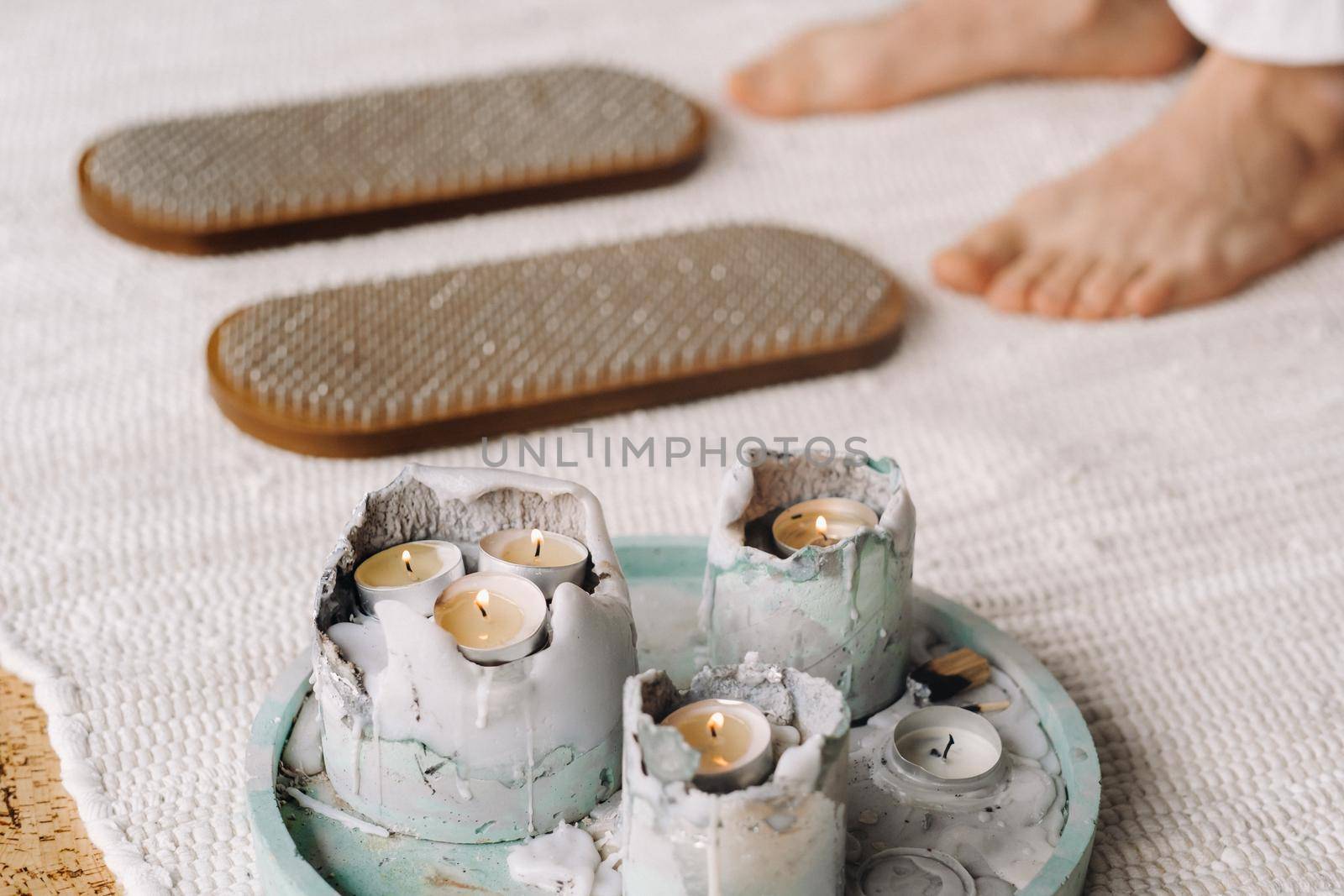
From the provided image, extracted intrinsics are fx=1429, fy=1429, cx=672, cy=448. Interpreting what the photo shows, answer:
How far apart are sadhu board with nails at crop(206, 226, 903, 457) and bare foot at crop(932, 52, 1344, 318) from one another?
0.37ft

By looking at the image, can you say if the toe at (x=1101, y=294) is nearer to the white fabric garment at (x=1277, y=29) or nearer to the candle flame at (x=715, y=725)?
the white fabric garment at (x=1277, y=29)

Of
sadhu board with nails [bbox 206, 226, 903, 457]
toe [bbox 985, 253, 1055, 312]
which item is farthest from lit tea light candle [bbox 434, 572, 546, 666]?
toe [bbox 985, 253, 1055, 312]

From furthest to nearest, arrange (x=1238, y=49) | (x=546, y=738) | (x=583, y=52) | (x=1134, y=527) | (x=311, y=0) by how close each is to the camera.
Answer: (x=311, y=0) < (x=583, y=52) < (x=1238, y=49) < (x=1134, y=527) < (x=546, y=738)

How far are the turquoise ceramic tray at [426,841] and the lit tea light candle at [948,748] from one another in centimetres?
3

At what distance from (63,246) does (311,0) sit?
1.75ft

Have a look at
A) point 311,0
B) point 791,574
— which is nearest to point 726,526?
point 791,574

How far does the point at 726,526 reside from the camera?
62 cm

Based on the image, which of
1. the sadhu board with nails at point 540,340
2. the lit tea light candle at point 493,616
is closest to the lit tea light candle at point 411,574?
the lit tea light candle at point 493,616

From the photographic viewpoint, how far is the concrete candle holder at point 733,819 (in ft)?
1.58

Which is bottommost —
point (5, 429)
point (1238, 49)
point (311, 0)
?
point (5, 429)

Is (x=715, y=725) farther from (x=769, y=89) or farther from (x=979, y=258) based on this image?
(x=769, y=89)

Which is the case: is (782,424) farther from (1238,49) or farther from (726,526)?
(1238,49)

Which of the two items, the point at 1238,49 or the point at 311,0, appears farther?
the point at 311,0

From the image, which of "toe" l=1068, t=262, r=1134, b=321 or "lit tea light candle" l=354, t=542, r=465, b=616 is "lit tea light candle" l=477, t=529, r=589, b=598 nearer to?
"lit tea light candle" l=354, t=542, r=465, b=616
